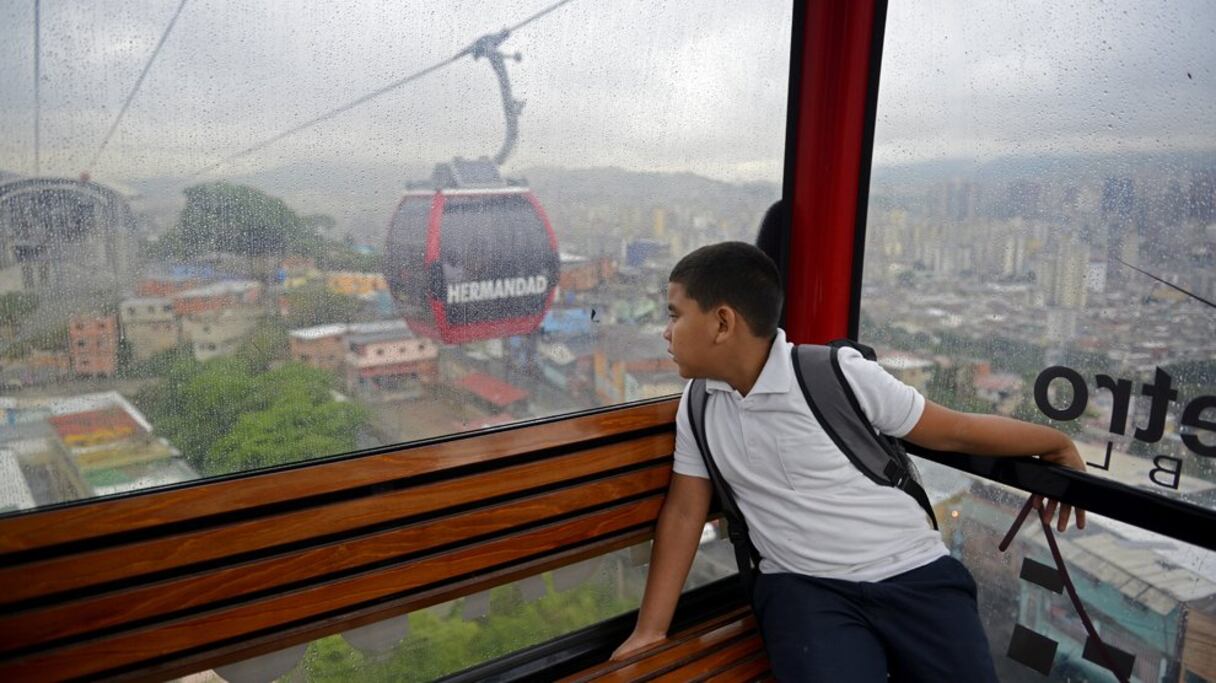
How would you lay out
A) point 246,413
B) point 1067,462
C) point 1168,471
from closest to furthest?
point 246,413, point 1168,471, point 1067,462

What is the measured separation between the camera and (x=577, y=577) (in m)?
2.23

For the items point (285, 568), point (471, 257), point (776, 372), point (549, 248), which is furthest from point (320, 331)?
point (776, 372)

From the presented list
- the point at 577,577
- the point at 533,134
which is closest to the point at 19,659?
the point at 577,577

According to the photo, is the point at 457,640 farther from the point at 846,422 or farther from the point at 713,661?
the point at 846,422

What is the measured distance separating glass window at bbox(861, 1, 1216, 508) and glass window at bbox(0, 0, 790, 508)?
570 millimetres

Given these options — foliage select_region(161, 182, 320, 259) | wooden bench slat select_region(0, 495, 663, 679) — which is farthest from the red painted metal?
foliage select_region(161, 182, 320, 259)

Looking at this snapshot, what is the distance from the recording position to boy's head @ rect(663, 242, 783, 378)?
1914 mm

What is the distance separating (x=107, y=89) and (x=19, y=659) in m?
1.11

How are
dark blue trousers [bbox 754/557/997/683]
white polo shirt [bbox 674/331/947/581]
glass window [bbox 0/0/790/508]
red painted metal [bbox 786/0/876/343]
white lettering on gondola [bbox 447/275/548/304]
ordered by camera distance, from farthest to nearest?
red painted metal [bbox 786/0/876/343]
white lettering on gondola [bbox 447/275/548/304]
white polo shirt [bbox 674/331/947/581]
dark blue trousers [bbox 754/557/997/683]
glass window [bbox 0/0/790/508]

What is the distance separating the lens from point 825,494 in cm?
191

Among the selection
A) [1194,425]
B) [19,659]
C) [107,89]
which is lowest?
[19,659]

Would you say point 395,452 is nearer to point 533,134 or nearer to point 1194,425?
point 533,134

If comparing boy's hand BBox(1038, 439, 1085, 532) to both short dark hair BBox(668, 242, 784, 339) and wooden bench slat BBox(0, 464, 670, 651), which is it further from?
wooden bench slat BBox(0, 464, 670, 651)

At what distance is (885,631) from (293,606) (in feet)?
4.54
